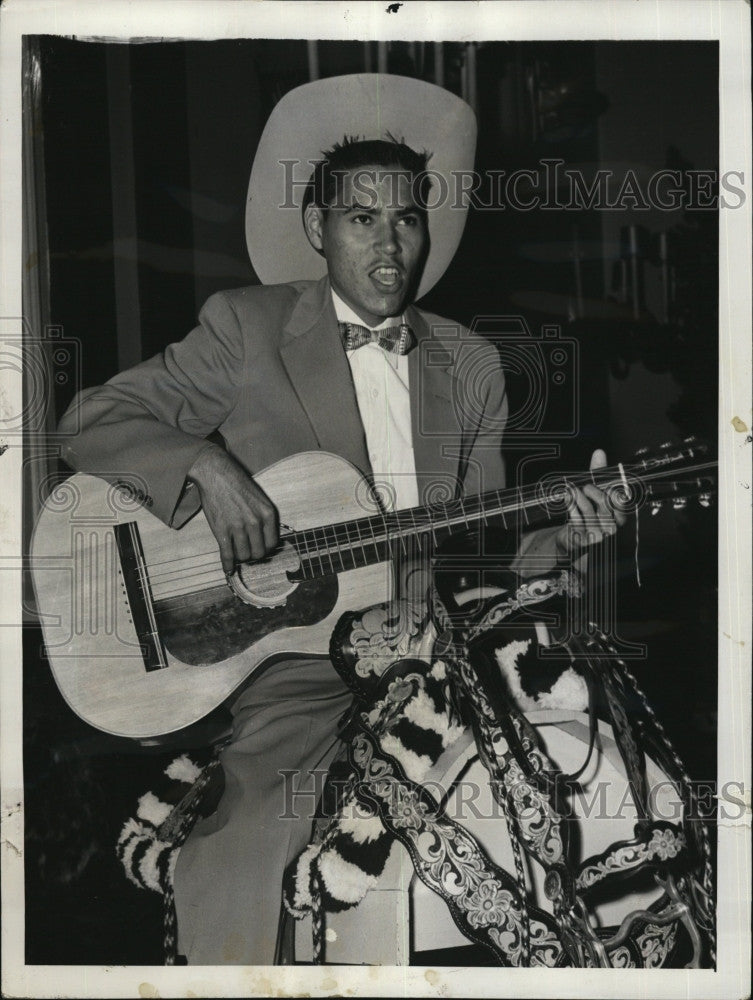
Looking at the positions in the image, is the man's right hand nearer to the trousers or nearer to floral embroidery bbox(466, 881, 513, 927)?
the trousers

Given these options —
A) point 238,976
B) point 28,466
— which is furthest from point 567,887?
point 28,466

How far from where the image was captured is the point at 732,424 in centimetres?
164

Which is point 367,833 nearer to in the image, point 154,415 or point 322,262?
point 154,415

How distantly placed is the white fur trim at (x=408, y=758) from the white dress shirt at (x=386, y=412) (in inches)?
17.8

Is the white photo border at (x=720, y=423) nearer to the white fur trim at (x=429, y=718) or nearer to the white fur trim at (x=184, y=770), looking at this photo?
the white fur trim at (x=184, y=770)

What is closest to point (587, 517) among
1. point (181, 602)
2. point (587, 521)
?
point (587, 521)

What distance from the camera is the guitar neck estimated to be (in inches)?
60.1

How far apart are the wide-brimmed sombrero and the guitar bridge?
58 centimetres

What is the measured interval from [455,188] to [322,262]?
0.30 m

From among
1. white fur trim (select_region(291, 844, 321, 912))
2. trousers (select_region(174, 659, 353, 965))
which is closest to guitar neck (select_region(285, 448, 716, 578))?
trousers (select_region(174, 659, 353, 965))

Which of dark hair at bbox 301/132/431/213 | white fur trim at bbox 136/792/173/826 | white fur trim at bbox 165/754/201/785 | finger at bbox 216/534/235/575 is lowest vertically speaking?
white fur trim at bbox 136/792/173/826

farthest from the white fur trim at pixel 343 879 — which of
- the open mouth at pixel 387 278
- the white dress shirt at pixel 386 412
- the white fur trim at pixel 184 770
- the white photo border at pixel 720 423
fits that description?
the open mouth at pixel 387 278

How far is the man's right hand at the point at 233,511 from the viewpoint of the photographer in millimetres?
1527

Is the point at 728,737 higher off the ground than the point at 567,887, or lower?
higher
